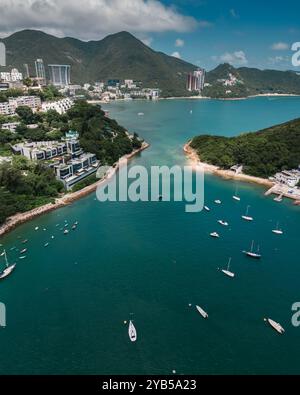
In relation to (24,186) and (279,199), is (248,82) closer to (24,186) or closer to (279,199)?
(279,199)

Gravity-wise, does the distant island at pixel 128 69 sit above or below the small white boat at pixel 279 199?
above

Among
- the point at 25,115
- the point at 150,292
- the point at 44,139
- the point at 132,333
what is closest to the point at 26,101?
the point at 25,115

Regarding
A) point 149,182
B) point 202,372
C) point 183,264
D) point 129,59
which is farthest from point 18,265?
point 129,59

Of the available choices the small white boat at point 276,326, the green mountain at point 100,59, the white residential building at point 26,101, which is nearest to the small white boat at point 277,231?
the small white boat at point 276,326

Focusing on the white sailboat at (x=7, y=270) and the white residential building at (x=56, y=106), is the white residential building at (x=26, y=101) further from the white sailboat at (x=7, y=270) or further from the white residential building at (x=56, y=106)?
the white sailboat at (x=7, y=270)
